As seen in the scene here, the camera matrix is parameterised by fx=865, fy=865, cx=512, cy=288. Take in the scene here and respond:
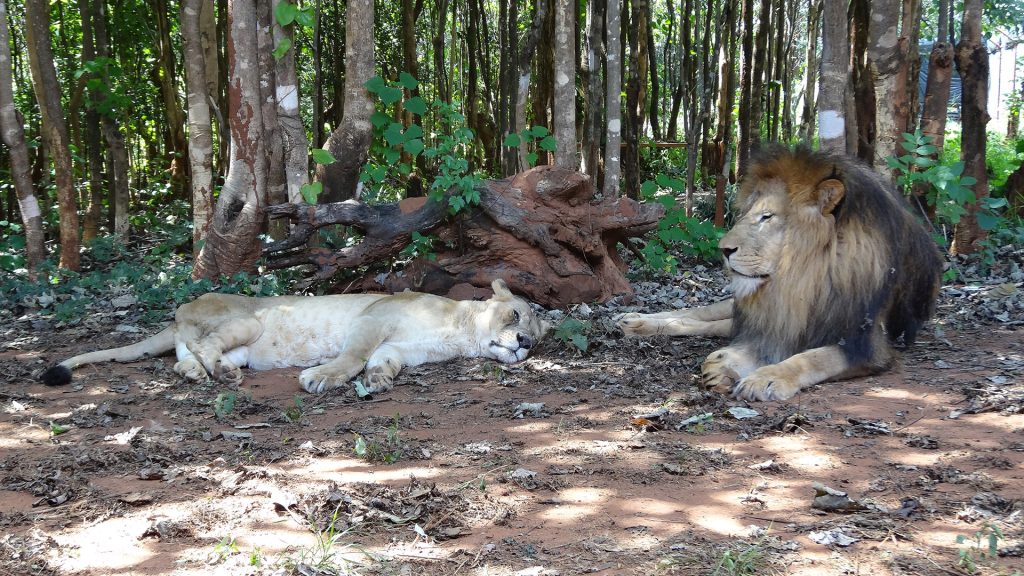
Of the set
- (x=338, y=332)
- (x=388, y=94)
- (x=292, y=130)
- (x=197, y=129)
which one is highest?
(x=388, y=94)

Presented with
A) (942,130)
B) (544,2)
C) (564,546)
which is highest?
(544,2)

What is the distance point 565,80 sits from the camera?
8.94 m

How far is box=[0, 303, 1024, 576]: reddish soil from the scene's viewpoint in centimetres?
297

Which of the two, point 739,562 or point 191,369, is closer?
point 739,562

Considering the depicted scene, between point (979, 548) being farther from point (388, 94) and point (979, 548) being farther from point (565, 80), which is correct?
point (565, 80)

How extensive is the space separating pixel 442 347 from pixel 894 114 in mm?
4819

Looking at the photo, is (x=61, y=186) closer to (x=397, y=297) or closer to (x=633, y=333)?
(x=397, y=297)

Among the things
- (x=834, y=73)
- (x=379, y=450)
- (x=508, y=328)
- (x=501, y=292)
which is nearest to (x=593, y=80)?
(x=834, y=73)

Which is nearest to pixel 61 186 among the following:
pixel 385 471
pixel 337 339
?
pixel 337 339

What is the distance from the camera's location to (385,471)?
3924mm

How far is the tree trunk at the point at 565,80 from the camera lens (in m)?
8.82

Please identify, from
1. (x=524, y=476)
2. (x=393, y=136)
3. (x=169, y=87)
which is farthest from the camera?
(x=169, y=87)

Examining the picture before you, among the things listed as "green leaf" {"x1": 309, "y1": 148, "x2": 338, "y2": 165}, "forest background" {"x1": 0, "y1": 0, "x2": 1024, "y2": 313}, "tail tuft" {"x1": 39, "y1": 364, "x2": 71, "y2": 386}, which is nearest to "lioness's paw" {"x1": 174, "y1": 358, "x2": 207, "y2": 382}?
"tail tuft" {"x1": 39, "y1": 364, "x2": 71, "y2": 386}

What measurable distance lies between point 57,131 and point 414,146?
4933 mm
